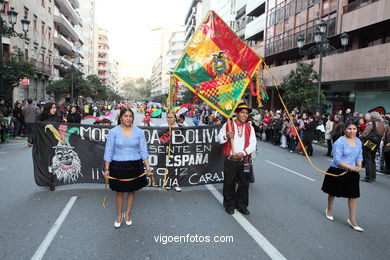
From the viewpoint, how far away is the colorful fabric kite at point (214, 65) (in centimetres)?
483

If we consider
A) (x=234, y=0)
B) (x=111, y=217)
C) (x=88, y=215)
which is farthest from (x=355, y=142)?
(x=234, y=0)

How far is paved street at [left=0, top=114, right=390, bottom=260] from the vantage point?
3521 millimetres

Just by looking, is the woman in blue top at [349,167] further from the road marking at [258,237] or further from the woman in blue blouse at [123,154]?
the woman in blue blouse at [123,154]

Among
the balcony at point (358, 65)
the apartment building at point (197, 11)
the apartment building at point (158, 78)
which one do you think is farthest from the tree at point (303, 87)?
the apartment building at point (158, 78)

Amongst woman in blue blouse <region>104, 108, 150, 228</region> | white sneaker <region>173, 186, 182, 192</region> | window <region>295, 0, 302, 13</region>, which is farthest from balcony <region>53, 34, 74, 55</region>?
woman in blue blouse <region>104, 108, 150, 228</region>

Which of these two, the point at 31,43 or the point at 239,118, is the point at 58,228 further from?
the point at 31,43

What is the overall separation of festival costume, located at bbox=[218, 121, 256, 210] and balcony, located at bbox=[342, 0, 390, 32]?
17240mm

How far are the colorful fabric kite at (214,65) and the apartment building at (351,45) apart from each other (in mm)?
15964

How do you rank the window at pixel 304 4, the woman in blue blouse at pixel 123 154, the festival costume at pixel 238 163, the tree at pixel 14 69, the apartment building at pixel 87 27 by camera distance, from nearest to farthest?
the woman in blue blouse at pixel 123 154
the festival costume at pixel 238 163
the tree at pixel 14 69
the window at pixel 304 4
the apartment building at pixel 87 27

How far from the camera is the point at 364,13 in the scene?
18.7 meters

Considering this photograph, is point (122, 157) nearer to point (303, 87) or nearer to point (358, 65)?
point (303, 87)

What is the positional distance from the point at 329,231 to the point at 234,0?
4897 centimetres

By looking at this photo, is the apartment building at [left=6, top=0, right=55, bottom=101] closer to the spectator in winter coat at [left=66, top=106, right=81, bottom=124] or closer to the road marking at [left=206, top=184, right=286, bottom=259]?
the spectator in winter coat at [left=66, top=106, right=81, bottom=124]

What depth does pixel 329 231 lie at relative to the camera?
423cm
